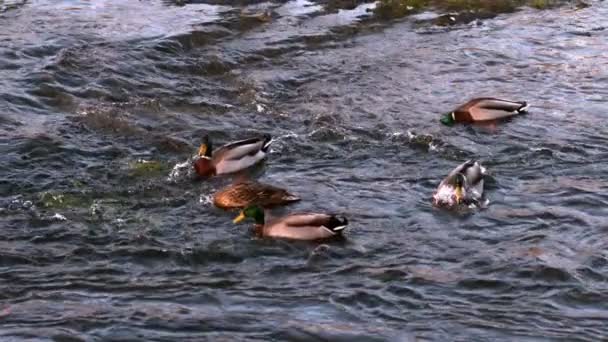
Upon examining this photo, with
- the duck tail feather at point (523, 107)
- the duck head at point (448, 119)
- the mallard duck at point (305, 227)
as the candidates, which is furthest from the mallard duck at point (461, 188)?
the duck tail feather at point (523, 107)

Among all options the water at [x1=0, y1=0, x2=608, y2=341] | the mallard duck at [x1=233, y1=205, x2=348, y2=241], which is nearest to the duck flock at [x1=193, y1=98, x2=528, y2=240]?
the mallard duck at [x1=233, y1=205, x2=348, y2=241]

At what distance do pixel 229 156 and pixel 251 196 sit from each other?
1114 mm

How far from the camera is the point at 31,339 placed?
22.5ft

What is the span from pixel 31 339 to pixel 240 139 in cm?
541

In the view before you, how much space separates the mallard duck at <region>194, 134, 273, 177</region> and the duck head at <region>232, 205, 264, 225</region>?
1.39m

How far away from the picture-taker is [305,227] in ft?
29.4

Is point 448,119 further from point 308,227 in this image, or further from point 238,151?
point 308,227

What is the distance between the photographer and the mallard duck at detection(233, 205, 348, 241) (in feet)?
29.1

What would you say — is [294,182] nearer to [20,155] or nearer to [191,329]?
[20,155]

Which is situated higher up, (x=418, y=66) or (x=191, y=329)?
(x=191, y=329)

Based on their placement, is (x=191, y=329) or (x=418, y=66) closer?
(x=191, y=329)

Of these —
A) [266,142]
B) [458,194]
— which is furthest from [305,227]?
[266,142]

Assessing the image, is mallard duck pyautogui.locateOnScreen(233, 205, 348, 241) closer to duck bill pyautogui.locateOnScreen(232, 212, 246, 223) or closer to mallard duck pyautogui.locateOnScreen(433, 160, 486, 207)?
duck bill pyautogui.locateOnScreen(232, 212, 246, 223)

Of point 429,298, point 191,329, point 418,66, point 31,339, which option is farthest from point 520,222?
point 418,66
